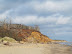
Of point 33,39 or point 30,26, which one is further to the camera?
point 30,26

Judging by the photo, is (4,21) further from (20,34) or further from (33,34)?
(33,34)

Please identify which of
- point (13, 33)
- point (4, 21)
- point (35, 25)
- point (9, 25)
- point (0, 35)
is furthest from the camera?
point (35, 25)

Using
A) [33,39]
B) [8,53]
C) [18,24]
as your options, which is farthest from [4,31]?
[8,53]

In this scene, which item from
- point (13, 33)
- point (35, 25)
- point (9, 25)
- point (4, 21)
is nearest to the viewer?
point (13, 33)

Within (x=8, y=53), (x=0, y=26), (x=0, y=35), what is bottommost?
(x=8, y=53)

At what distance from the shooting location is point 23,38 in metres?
22.6

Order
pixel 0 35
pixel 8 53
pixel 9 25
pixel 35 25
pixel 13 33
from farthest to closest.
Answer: pixel 35 25 → pixel 9 25 → pixel 13 33 → pixel 0 35 → pixel 8 53

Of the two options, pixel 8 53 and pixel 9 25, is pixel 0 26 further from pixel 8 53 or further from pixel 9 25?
pixel 8 53

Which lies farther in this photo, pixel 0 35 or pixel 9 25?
pixel 9 25

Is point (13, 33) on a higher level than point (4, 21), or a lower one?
lower

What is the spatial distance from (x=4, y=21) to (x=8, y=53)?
17320 mm

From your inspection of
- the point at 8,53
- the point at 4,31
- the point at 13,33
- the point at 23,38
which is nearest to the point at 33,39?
the point at 23,38

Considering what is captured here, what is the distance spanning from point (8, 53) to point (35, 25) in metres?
21.4

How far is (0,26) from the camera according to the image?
24.2m
